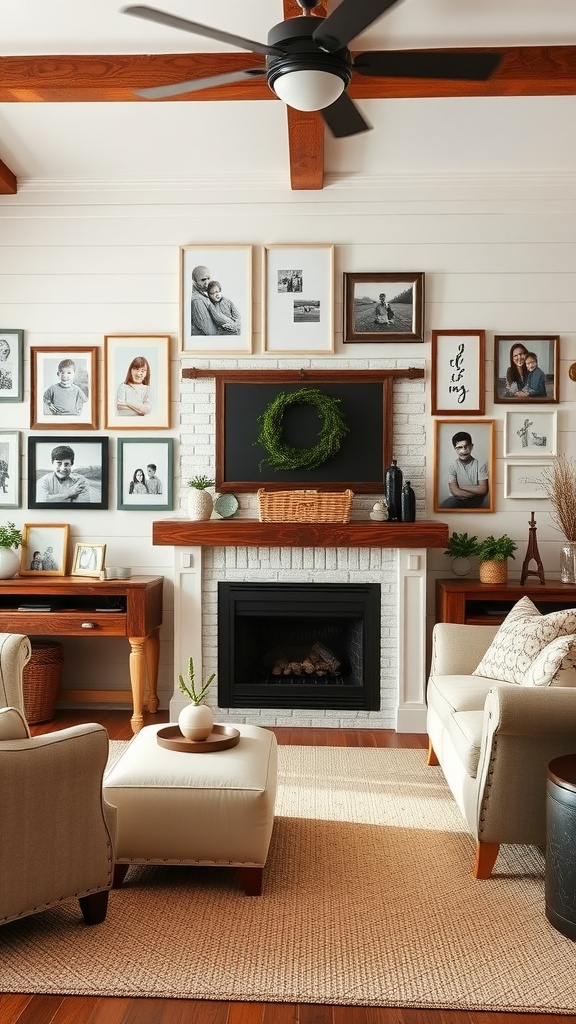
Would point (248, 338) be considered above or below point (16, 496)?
above

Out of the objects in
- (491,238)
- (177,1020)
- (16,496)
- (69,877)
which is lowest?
(177,1020)

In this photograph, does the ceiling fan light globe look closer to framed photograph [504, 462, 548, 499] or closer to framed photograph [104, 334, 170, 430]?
framed photograph [104, 334, 170, 430]

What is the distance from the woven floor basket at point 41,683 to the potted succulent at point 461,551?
2402 millimetres

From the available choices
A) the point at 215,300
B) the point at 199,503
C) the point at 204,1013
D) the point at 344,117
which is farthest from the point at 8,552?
the point at 204,1013

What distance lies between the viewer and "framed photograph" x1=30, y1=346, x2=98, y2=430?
534 centimetres

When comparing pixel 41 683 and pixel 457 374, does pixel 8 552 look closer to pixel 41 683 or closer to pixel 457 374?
pixel 41 683

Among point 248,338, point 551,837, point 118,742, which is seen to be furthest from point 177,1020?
point 248,338

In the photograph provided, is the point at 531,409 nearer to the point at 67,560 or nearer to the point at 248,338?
the point at 248,338

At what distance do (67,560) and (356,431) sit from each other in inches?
76.2

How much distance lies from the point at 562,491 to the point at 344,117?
266cm

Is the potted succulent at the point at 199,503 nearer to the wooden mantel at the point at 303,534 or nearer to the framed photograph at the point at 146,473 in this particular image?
the wooden mantel at the point at 303,534

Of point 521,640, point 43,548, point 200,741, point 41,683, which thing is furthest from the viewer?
point 43,548

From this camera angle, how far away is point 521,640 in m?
3.65

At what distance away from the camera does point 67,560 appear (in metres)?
5.33
